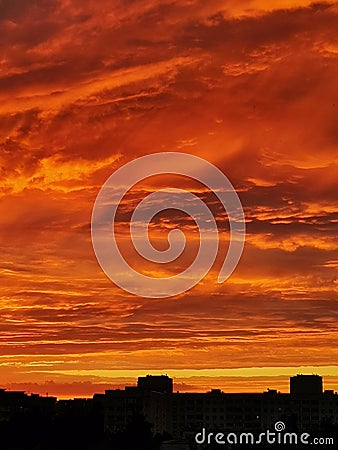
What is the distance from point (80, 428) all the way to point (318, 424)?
69.9m

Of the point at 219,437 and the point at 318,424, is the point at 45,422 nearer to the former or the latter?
the point at 219,437

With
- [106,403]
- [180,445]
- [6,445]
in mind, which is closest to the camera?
[6,445]

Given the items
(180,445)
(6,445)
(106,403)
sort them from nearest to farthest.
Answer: (6,445)
(180,445)
(106,403)

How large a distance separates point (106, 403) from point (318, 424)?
40754 mm

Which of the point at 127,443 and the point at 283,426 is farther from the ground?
the point at 283,426

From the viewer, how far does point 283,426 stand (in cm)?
18375

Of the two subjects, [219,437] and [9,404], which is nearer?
[219,437]

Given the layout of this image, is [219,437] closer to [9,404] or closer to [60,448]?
[60,448]

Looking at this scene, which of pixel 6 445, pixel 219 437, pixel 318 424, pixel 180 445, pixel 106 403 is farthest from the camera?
pixel 318 424

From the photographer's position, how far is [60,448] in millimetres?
135250

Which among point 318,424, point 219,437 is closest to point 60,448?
point 219,437

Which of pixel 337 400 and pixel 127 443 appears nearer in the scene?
pixel 127 443

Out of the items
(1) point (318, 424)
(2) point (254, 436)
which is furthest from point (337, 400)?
(2) point (254, 436)

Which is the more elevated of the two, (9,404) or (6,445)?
(9,404)
